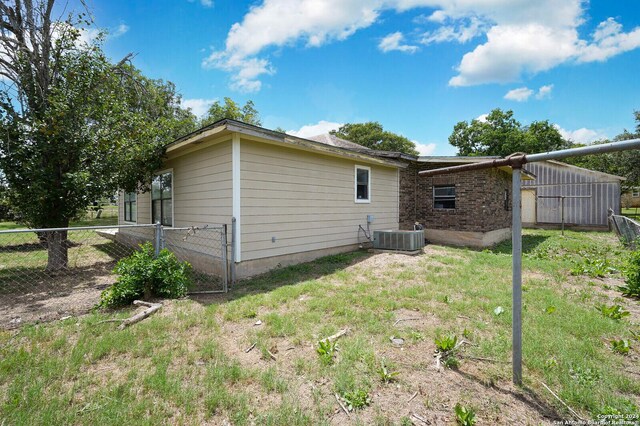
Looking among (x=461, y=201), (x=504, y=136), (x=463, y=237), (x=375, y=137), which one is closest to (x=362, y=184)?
(x=461, y=201)

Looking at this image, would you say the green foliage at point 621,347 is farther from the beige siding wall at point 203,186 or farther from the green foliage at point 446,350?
the beige siding wall at point 203,186

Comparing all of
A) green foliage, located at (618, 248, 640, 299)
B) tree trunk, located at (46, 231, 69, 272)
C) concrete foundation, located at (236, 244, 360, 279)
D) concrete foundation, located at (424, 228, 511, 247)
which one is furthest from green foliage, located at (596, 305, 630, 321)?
tree trunk, located at (46, 231, 69, 272)

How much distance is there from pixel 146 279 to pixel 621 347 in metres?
6.19

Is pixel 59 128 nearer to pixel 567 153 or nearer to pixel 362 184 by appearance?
pixel 362 184

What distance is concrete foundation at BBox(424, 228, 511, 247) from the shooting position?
412 inches

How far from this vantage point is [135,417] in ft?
6.95

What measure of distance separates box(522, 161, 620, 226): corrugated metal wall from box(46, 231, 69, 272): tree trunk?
1939 centimetres

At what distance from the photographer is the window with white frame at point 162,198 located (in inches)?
330

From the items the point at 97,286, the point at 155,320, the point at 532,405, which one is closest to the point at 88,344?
the point at 155,320

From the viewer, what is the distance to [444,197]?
1141cm

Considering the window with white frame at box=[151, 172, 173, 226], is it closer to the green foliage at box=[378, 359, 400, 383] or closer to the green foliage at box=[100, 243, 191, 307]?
the green foliage at box=[100, 243, 191, 307]

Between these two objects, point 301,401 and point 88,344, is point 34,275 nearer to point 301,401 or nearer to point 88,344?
point 88,344

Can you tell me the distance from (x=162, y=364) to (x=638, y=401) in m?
4.06

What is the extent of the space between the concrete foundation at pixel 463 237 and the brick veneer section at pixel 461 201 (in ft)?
0.50
